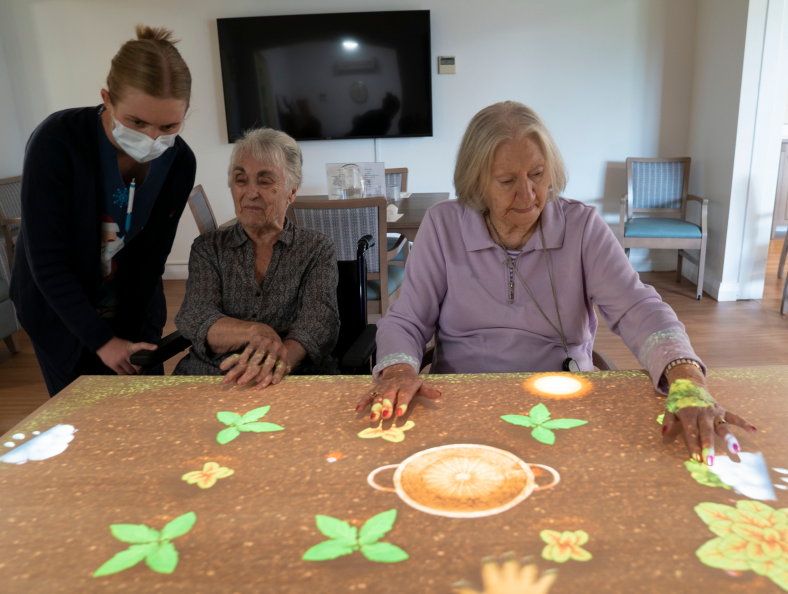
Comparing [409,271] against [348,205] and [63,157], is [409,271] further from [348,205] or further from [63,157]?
[348,205]

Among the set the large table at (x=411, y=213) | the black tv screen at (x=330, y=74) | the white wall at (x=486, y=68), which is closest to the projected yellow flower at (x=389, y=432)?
the large table at (x=411, y=213)

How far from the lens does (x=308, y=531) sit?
29.3 inches

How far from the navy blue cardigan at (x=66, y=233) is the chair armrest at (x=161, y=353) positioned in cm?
11

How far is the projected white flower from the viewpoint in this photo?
951mm

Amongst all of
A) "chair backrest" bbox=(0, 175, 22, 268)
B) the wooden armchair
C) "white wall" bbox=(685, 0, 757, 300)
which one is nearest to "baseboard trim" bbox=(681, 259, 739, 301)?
"white wall" bbox=(685, 0, 757, 300)

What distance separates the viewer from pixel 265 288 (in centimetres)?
164

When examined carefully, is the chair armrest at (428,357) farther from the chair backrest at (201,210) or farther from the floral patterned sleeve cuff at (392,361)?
the chair backrest at (201,210)

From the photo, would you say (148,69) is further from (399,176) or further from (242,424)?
(399,176)

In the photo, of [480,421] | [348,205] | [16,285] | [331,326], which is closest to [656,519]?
[480,421]

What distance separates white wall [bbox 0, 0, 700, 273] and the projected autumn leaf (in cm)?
428

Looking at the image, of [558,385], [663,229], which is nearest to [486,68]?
[663,229]

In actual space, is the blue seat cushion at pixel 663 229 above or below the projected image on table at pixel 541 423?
below

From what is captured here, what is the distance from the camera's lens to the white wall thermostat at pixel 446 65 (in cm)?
460

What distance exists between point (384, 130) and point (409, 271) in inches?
137
